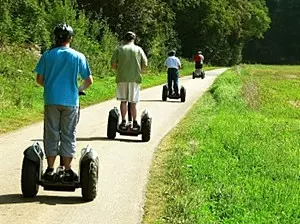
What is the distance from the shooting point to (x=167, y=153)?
11.9 m

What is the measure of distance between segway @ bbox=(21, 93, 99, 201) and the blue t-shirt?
0.71 meters

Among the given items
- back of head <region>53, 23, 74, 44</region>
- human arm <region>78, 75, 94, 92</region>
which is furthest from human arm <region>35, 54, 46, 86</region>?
human arm <region>78, 75, 94, 92</region>

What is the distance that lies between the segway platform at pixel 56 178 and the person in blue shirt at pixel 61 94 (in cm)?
9

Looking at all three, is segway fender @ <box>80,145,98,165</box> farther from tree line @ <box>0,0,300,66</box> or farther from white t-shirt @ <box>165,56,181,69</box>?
tree line @ <box>0,0,300,66</box>

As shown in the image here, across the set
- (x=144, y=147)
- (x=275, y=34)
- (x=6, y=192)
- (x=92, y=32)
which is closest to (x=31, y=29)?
(x=92, y=32)

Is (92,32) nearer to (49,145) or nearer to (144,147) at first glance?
(144,147)

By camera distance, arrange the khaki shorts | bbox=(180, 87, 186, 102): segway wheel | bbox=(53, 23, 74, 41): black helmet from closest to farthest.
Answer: bbox=(53, 23, 74, 41): black helmet, the khaki shorts, bbox=(180, 87, 186, 102): segway wheel

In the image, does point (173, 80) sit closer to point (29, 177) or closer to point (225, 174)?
point (225, 174)

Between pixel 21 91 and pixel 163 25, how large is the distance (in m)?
35.2

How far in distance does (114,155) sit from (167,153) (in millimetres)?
1023

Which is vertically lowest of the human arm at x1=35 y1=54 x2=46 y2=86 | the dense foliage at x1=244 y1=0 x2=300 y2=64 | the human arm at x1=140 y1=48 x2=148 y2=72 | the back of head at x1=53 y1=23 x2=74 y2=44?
the dense foliage at x1=244 y1=0 x2=300 y2=64

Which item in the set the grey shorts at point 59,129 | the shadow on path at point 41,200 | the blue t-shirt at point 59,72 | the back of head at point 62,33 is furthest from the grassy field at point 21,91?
the back of head at point 62,33

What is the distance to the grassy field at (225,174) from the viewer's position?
7789 mm

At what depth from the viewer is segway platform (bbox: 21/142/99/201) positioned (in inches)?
320
